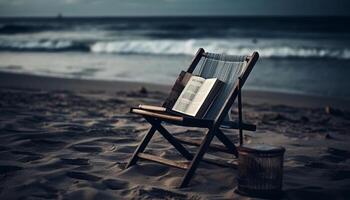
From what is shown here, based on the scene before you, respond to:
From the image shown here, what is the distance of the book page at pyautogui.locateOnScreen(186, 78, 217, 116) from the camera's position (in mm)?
4130

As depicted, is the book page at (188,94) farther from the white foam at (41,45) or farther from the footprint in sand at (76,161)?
the white foam at (41,45)

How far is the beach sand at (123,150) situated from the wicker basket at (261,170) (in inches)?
4.6

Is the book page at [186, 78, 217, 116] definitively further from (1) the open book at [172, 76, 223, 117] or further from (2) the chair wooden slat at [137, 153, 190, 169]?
(2) the chair wooden slat at [137, 153, 190, 169]

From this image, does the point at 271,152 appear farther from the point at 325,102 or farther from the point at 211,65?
the point at 325,102

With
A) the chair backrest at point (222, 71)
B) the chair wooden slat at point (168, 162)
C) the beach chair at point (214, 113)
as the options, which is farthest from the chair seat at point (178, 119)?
the chair wooden slat at point (168, 162)

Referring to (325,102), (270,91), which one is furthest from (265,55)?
(325,102)

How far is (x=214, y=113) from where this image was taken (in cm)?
416

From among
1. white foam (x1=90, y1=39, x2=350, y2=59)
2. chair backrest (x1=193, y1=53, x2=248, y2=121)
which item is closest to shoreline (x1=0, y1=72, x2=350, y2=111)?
chair backrest (x1=193, y1=53, x2=248, y2=121)

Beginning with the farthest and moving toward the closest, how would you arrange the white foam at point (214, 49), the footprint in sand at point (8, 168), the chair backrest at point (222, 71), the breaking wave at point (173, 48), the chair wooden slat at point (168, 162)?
the breaking wave at point (173, 48) < the white foam at point (214, 49) < the footprint in sand at point (8, 168) < the chair backrest at point (222, 71) < the chair wooden slat at point (168, 162)

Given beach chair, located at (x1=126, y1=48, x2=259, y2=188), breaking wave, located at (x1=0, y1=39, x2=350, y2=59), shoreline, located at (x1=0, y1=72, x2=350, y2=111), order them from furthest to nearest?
breaking wave, located at (x1=0, y1=39, x2=350, y2=59) → shoreline, located at (x1=0, y1=72, x2=350, y2=111) → beach chair, located at (x1=126, y1=48, x2=259, y2=188)

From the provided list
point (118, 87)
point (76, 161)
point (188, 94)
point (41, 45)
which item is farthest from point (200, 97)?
point (41, 45)

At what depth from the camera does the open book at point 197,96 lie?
4129 mm

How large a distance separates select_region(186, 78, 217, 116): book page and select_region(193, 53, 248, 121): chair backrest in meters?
0.12

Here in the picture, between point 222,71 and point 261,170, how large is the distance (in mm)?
1144
